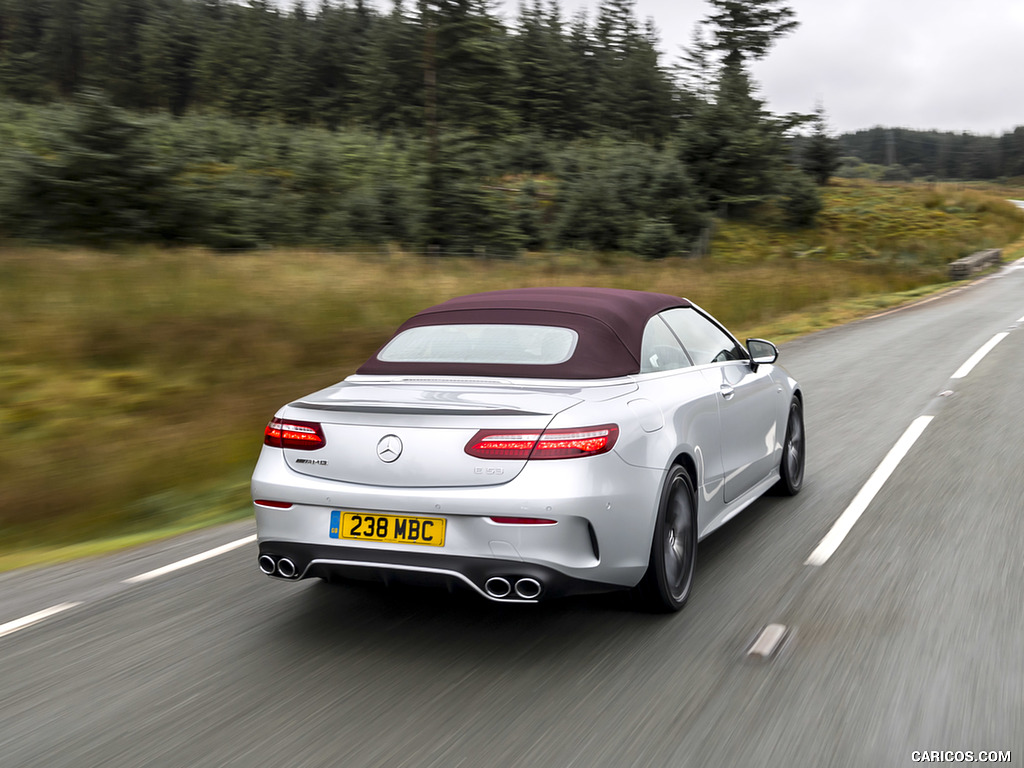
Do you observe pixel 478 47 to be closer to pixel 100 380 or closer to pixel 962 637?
pixel 100 380

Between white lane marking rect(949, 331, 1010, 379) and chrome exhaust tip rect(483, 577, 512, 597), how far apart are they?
Result: 1029cm

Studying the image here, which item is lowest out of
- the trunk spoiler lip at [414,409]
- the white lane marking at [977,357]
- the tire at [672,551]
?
the white lane marking at [977,357]

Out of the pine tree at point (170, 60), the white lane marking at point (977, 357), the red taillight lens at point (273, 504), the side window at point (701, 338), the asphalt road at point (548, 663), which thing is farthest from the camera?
the pine tree at point (170, 60)

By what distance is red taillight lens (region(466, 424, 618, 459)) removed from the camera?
3.79m

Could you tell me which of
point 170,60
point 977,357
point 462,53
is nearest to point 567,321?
point 977,357

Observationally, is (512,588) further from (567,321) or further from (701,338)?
(701,338)

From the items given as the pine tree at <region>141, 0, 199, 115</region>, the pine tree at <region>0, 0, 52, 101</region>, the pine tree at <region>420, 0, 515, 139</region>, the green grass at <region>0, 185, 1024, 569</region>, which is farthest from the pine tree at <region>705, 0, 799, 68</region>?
the pine tree at <region>0, 0, 52, 101</region>

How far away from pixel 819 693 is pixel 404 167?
32.9 metres

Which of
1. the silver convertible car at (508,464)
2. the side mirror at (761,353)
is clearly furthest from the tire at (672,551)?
the side mirror at (761,353)

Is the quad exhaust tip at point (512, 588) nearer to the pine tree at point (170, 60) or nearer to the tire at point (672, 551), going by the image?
the tire at point (672, 551)

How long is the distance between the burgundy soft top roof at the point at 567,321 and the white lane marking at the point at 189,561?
1.60 meters

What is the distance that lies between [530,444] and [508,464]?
12cm

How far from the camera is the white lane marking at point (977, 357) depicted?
1260 cm

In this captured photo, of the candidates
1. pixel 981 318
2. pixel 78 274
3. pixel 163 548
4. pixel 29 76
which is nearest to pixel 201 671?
pixel 163 548
